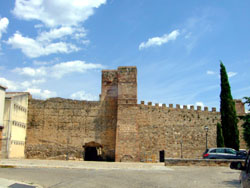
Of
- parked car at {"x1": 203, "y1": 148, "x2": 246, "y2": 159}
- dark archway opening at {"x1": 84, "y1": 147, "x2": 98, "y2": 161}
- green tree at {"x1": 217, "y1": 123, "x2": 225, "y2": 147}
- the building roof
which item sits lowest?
dark archway opening at {"x1": 84, "y1": 147, "x2": 98, "y2": 161}

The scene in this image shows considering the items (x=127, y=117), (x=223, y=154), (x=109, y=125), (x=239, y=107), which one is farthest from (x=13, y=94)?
(x=239, y=107)

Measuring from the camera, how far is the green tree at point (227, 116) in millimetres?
20531

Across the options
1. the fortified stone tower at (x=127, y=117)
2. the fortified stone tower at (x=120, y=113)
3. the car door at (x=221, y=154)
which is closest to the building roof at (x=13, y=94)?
the fortified stone tower at (x=120, y=113)

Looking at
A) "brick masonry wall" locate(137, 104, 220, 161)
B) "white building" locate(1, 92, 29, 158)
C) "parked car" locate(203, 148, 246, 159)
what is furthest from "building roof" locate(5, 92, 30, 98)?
"parked car" locate(203, 148, 246, 159)

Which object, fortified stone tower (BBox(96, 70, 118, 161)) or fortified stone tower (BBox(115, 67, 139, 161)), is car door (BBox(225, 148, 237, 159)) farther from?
fortified stone tower (BBox(96, 70, 118, 161))

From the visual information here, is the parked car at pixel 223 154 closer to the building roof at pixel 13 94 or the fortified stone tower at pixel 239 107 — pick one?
the fortified stone tower at pixel 239 107

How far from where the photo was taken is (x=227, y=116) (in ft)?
69.1

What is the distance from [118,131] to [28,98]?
813 centimetres

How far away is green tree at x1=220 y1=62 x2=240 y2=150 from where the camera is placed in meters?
20.5

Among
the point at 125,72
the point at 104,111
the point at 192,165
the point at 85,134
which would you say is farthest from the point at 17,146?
the point at 192,165

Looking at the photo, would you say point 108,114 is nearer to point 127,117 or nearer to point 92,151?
point 127,117

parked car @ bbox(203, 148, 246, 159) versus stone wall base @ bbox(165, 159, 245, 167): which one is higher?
parked car @ bbox(203, 148, 246, 159)

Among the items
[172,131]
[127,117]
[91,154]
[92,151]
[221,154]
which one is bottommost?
[91,154]

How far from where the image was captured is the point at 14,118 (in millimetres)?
A: 20828
